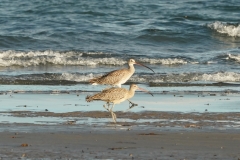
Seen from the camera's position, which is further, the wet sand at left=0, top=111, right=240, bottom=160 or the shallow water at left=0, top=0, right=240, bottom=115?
the shallow water at left=0, top=0, right=240, bottom=115

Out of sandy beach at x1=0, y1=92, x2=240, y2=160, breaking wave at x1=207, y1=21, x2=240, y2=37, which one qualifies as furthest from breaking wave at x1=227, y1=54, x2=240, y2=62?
sandy beach at x1=0, y1=92, x2=240, y2=160

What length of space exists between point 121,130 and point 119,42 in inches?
569

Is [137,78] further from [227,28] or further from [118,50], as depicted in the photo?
[227,28]

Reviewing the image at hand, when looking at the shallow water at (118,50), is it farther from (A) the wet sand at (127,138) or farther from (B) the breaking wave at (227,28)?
(A) the wet sand at (127,138)

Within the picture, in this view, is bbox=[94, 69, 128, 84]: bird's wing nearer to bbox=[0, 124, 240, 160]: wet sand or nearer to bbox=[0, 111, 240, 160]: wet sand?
bbox=[0, 111, 240, 160]: wet sand

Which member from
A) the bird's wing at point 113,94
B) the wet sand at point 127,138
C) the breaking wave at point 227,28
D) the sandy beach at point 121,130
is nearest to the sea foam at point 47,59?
the sandy beach at point 121,130

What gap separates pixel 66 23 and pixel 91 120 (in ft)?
55.5

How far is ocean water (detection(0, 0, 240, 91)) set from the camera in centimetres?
1683

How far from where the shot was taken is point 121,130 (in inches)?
369

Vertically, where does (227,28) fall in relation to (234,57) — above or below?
below

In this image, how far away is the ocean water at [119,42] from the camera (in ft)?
55.2

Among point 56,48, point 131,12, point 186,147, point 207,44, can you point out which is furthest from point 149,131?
point 131,12

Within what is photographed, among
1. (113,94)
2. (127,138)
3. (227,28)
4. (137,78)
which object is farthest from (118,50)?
(127,138)

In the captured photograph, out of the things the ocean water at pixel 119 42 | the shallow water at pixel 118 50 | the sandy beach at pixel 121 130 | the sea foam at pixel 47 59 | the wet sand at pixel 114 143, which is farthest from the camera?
the sea foam at pixel 47 59
